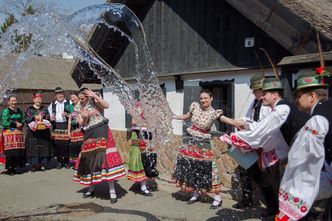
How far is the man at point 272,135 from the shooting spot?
171 inches

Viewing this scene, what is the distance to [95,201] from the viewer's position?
6.36 meters

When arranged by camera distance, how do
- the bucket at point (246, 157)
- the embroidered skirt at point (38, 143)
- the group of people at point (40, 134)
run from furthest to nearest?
the embroidered skirt at point (38, 143)
the group of people at point (40, 134)
the bucket at point (246, 157)

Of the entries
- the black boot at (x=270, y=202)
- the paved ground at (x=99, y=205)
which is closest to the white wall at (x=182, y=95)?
the paved ground at (x=99, y=205)

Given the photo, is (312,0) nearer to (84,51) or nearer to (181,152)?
(181,152)

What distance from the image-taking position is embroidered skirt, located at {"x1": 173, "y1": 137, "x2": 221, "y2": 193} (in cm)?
589

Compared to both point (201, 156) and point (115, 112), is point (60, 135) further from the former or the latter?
point (201, 156)

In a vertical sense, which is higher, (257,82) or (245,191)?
(257,82)

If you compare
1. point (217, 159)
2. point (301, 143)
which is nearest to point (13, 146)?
point (217, 159)

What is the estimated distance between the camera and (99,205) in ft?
20.1

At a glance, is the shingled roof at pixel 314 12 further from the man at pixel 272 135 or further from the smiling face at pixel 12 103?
the smiling face at pixel 12 103

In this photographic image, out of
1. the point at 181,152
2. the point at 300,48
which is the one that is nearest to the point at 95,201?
the point at 181,152

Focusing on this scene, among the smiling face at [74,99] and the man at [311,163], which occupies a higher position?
the smiling face at [74,99]

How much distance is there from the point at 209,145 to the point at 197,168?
1.33 feet

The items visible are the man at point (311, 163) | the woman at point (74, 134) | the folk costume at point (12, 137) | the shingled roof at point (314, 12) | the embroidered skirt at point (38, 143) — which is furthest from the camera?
the woman at point (74, 134)
